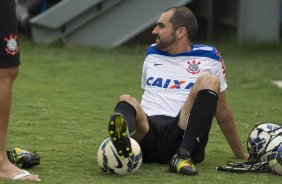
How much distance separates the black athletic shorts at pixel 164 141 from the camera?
625cm

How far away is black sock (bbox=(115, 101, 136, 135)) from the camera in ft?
19.5

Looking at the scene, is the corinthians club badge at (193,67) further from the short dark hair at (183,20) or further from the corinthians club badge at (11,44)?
the corinthians club badge at (11,44)

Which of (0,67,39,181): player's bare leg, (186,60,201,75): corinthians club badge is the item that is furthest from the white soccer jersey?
(0,67,39,181): player's bare leg

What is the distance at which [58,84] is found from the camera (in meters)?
11.5

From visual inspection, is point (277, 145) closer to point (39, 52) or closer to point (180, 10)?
point (180, 10)

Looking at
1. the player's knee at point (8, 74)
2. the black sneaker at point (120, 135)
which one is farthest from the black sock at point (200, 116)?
the player's knee at point (8, 74)

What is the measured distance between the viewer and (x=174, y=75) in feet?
21.4

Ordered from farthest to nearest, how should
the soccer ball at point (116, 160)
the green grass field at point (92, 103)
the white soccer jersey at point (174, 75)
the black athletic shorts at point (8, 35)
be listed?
the white soccer jersey at point (174, 75) → the green grass field at point (92, 103) → the soccer ball at point (116, 160) → the black athletic shorts at point (8, 35)

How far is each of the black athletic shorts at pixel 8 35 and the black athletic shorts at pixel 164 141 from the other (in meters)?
1.33

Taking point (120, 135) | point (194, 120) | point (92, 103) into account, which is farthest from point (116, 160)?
point (92, 103)

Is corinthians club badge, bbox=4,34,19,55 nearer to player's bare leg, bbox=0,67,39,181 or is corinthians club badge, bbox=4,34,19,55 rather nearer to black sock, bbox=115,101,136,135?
player's bare leg, bbox=0,67,39,181

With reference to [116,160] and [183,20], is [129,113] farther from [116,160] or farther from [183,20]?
[183,20]

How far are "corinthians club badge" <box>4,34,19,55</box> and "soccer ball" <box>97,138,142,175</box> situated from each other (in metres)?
0.99

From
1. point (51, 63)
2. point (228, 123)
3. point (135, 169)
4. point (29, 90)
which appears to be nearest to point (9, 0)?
point (135, 169)
